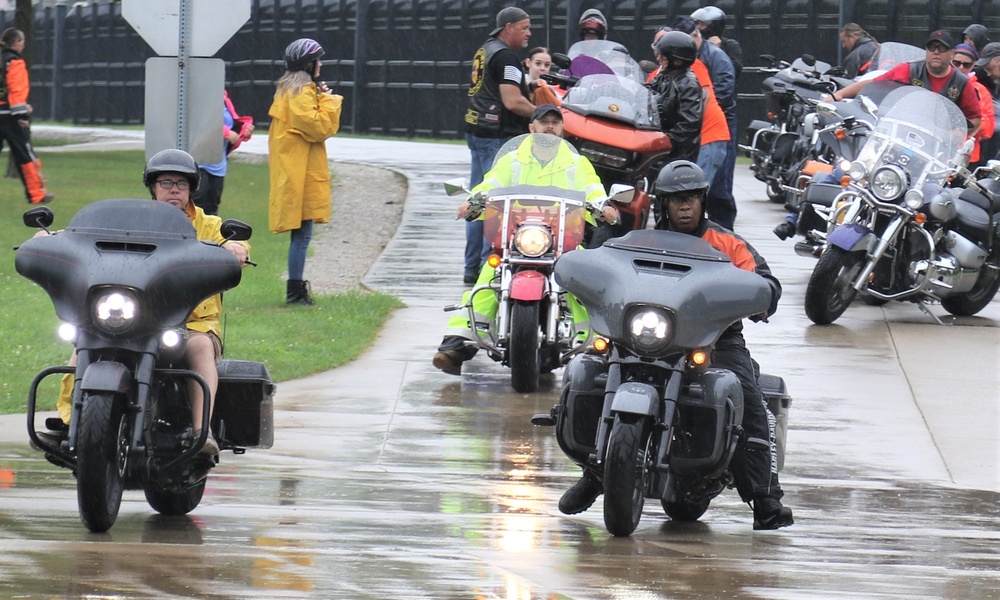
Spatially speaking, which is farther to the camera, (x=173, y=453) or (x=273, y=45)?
(x=273, y=45)

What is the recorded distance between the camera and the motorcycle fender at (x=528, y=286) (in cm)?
1011

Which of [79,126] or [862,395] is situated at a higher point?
[862,395]

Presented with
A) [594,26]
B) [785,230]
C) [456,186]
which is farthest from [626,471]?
[594,26]

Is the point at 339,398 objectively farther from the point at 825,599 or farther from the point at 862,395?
the point at 825,599

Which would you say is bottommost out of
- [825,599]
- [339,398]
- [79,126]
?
[79,126]

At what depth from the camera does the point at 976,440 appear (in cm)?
961

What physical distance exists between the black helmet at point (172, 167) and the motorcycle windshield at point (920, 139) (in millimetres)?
6835

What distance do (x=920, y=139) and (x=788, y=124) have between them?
19.6ft

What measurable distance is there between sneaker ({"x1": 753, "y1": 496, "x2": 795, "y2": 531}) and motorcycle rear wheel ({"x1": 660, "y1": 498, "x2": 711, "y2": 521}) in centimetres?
24

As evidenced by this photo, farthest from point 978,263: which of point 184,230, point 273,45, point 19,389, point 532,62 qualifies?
point 273,45

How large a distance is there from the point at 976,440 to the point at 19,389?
539 cm

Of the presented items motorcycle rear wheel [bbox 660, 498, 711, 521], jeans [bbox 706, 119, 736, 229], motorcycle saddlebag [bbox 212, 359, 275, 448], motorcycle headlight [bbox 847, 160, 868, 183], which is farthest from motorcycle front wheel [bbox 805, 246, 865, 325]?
motorcycle saddlebag [bbox 212, 359, 275, 448]

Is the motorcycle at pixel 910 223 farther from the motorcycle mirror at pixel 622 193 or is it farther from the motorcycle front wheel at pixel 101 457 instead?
the motorcycle front wheel at pixel 101 457

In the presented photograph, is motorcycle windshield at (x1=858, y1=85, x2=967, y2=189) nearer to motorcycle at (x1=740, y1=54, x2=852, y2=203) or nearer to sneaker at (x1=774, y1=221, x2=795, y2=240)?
sneaker at (x1=774, y1=221, x2=795, y2=240)
